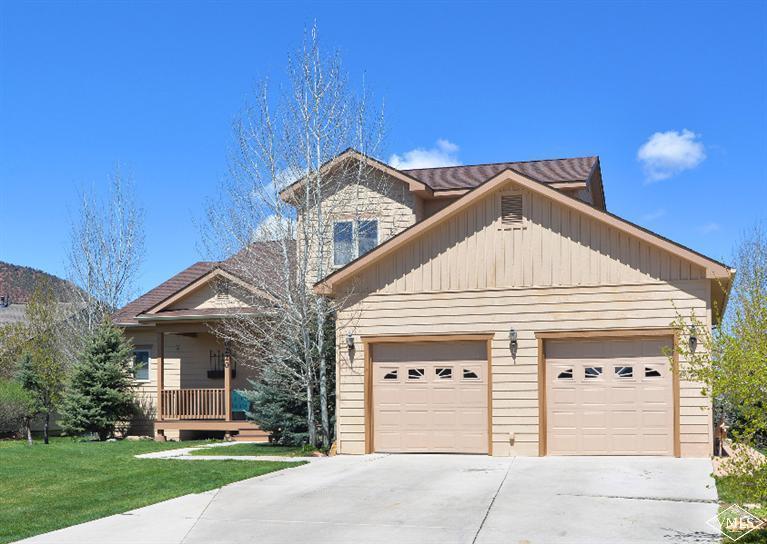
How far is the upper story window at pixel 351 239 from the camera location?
22.5 m

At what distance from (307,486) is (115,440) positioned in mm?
14019

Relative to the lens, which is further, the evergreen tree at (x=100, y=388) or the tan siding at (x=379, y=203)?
the evergreen tree at (x=100, y=388)

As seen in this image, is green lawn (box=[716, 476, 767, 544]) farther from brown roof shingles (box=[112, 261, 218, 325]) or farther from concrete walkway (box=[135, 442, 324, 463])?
brown roof shingles (box=[112, 261, 218, 325])

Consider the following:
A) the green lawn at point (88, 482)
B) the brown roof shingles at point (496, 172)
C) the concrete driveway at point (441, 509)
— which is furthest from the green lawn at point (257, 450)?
the brown roof shingles at point (496, 172)

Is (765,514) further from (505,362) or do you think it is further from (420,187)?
(420,187)

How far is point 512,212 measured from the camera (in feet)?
58.0

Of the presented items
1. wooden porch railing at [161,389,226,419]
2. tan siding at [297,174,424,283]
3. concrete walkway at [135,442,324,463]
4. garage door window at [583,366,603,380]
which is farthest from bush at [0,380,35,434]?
garage door window at [583,366,603,380]

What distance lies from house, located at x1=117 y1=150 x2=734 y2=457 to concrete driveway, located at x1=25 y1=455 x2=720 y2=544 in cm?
169

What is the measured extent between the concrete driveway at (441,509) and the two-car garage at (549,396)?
148 centimetres

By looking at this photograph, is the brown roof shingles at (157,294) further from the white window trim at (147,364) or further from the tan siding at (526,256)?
the tan siding at (526,256)

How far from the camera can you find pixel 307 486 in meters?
13.7

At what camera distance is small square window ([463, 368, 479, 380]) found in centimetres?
1780

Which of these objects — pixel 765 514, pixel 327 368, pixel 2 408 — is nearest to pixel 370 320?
pixel 327 368

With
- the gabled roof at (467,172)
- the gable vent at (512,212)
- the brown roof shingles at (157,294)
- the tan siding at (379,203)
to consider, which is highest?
the gabled roof at (467,172)
